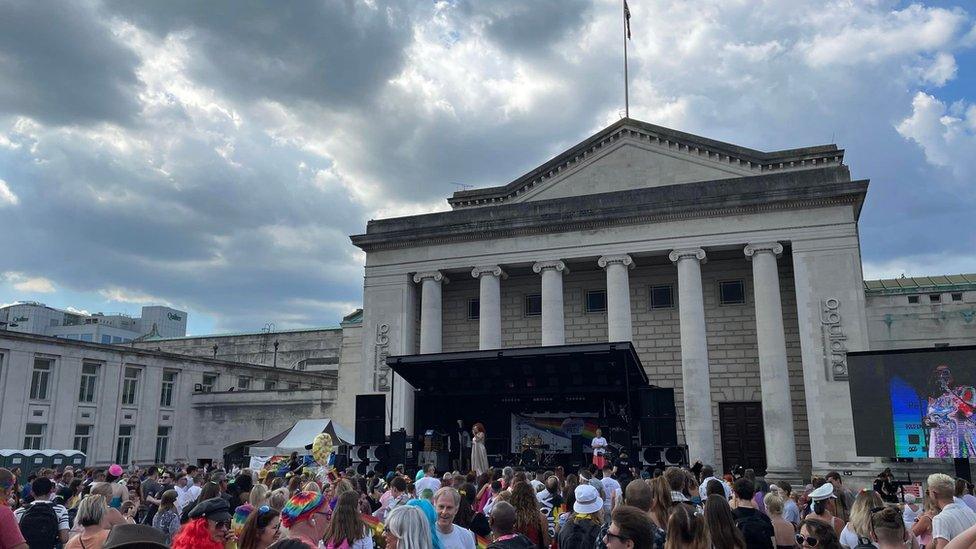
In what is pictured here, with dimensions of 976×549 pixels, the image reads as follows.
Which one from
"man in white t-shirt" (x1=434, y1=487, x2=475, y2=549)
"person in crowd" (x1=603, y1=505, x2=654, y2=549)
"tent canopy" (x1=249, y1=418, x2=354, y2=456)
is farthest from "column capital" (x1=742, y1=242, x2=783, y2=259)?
"person in crowd" (x1=603, y1=505, x2=654, y2=549)

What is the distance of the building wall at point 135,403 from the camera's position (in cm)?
3250

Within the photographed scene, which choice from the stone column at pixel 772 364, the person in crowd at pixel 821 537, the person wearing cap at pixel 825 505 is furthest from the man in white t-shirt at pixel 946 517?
the stone column at pixel 772 364

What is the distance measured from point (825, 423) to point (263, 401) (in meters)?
27.5

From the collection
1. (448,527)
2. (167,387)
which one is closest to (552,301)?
(167,387)

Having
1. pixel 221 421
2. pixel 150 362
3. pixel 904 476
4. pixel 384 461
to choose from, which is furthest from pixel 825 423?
pixel 150 362

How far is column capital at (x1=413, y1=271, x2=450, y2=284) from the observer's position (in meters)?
33.1

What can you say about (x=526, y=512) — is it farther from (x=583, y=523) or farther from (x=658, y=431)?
(x=658, y=431)

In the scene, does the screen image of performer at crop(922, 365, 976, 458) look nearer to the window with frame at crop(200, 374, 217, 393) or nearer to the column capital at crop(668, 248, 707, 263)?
the column capital at crop(668, 248, 707, 263)

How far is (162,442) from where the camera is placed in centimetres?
3841

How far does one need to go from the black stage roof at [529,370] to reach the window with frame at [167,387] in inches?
795

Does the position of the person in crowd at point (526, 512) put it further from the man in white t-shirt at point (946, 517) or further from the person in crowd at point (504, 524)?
the man in white t-shirt at point (946, 517)

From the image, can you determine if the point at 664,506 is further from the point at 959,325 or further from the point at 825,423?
the point at 959,325

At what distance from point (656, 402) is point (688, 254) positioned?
923cm

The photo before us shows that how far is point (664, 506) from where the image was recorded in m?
7.39
